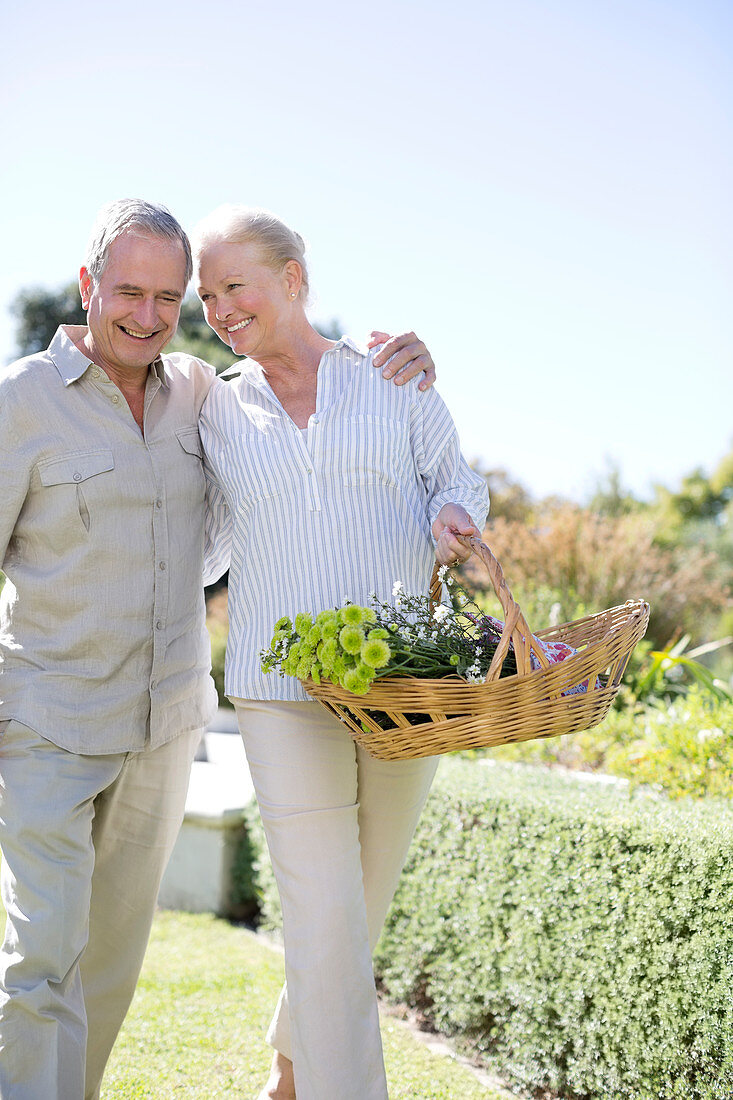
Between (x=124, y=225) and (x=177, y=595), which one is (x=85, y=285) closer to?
(x=124, y=225)

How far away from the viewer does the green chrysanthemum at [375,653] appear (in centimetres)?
174

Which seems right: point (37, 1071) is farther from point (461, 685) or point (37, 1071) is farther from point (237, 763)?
point (237, 763)

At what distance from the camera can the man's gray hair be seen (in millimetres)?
2205

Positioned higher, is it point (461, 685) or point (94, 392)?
point (94, 392)

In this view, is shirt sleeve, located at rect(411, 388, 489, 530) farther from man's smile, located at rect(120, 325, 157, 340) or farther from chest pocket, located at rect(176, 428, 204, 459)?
man's smile, located at rect(120, 325, 157, 340)

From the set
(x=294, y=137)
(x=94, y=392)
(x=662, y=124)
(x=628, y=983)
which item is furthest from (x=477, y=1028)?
(x=662, y=124)

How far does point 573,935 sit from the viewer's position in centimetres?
277

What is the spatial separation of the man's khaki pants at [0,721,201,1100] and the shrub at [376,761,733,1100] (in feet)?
3.79

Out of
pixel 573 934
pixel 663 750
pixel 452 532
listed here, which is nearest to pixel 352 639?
pixel 452 532

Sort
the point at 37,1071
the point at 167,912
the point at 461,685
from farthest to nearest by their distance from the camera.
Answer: the point at 167,912 < the point at 37,1071 < the point at 461,685

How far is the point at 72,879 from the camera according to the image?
202cm

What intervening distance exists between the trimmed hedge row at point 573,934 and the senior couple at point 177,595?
2.25 ft

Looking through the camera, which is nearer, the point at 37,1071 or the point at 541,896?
the point at 37,1071

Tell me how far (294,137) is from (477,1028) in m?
12.0
